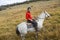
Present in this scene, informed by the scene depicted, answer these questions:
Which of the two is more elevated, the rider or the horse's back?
the rider

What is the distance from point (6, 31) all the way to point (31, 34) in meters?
3.75

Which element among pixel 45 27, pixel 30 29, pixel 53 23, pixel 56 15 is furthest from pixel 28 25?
pixel 56 15

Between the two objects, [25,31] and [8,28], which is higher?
[25,31]

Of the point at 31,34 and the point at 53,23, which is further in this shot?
the point at 53,23

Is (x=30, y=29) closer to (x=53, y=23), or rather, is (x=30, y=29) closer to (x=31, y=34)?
(x=31, y=34)

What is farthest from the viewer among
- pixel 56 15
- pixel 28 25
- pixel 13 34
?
pixel 56 15

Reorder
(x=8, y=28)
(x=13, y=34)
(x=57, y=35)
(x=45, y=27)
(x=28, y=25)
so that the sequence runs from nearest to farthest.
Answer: (x=28, y=25)
(x=57, y=35)
(x=13, y=34)
(x=45, y=27)
(x=8, y=28)

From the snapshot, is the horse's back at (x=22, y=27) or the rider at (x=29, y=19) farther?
the horse's back at (x=22, y=27)

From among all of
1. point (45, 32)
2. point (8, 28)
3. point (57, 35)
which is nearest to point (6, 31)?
point (8, 28)

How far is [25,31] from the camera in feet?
52.2

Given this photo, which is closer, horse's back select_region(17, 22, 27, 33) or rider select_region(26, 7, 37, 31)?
rider select_region(26, 7, 37, 31)

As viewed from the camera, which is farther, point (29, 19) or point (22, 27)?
point (22, 27)

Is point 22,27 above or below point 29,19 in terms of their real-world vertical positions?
below

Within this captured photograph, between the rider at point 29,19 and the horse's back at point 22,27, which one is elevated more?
the rider at point 29,19
